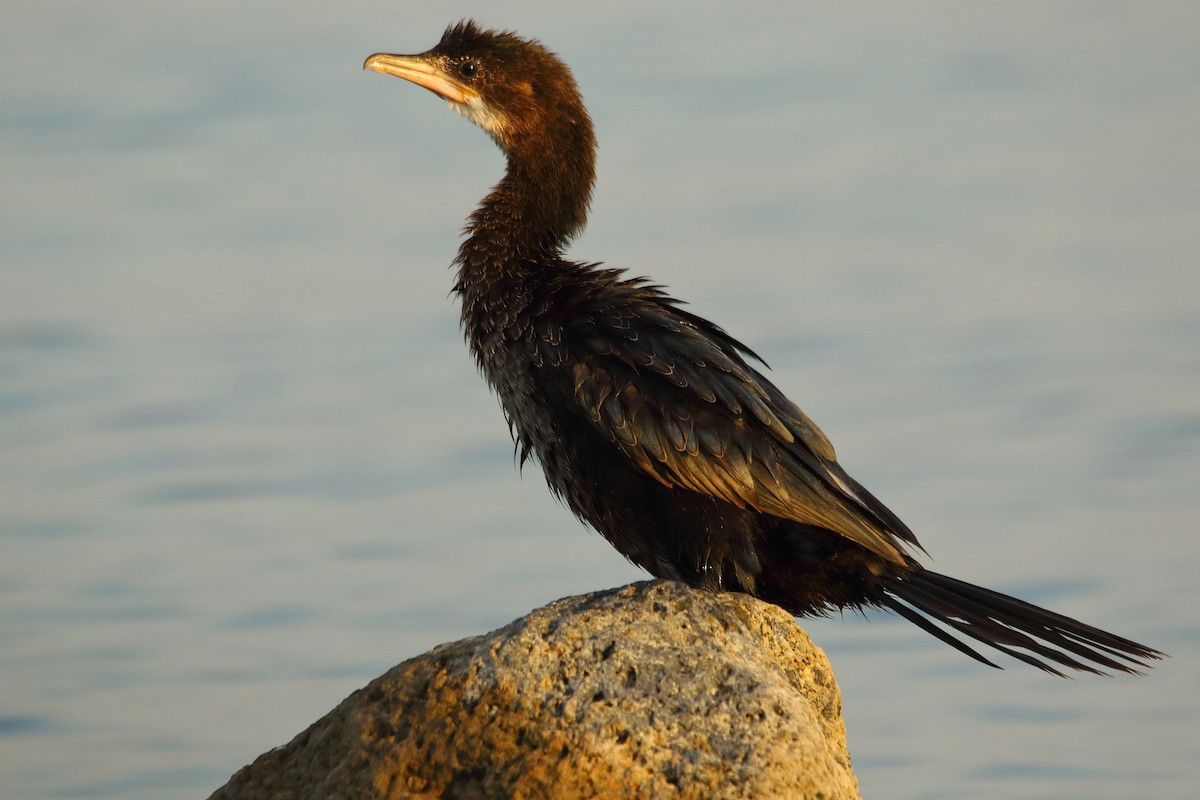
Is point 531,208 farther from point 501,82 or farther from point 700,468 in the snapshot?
point 700,468

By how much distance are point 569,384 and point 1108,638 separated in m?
2.32

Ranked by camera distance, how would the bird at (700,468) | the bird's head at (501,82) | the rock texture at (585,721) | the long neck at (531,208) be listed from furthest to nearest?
the bird's head at (501,82) < the long neck at (531,208) < the bird at (700,468) < the rock texture at (585,721)

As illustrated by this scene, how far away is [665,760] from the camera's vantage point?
15.1 feet

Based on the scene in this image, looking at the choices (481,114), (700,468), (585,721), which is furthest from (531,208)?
(585,721)

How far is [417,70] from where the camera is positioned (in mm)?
7820

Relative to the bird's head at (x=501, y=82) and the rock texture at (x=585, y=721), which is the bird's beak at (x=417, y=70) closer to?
the bird's head at (x=501, y=82)

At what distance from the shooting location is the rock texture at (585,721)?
180 inches

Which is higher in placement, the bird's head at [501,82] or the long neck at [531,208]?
the bird's head at [501,82]

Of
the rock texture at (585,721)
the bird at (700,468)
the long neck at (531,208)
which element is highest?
the long neck at (531,208)

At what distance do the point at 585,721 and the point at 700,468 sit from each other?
1.47 m

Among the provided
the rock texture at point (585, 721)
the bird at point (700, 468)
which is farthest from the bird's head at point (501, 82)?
the rock texture at point (585, 721)

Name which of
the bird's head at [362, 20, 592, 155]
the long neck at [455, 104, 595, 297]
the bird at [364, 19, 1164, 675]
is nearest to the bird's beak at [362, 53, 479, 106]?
the bird's head at [362, 20, 592, 155]

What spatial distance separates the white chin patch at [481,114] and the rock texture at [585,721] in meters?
3.04

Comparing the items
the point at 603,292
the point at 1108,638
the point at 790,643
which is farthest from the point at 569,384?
the point at 1108,638
